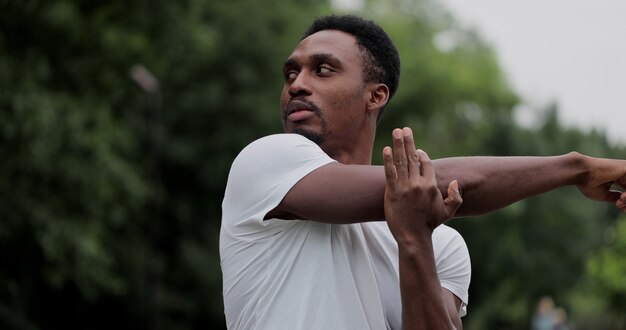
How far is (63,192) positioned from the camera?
A: 20344 mm

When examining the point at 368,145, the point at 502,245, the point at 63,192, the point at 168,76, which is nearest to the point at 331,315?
the point at 368,145

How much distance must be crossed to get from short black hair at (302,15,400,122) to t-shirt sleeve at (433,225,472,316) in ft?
1.90

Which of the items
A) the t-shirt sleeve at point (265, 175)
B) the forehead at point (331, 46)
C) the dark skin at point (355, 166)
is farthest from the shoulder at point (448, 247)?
the forehead at point (331, 46)

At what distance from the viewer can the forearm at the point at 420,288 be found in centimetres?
321

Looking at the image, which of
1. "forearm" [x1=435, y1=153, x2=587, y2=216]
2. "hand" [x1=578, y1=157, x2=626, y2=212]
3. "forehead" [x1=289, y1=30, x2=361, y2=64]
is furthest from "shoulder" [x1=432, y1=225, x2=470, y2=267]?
"forehead" [x1=289, y1=30, x2=361, y2=64]

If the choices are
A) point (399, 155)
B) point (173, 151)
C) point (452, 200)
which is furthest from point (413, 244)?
point (173, 151)

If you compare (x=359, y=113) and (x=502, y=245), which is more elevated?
(x=359, y=113)

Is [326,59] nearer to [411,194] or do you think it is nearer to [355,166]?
[355,166]

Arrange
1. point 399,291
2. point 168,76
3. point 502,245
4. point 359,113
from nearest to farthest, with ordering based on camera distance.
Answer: point 399,291
point 359,113
point 168,76
point 502,245

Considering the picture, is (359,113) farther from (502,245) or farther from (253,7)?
(502,245)

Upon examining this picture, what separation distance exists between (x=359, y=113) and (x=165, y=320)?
30.3m

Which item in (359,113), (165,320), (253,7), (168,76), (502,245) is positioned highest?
(253,7)

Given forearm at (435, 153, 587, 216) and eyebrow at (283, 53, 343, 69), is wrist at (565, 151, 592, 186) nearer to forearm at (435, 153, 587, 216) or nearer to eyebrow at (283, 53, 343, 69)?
forearm at (435, 153, 587, 216)

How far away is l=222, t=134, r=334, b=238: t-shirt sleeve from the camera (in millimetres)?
3367
